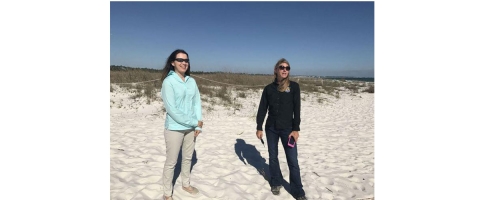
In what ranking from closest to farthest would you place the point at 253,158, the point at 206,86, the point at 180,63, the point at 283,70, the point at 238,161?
1. the point at 180,63
2. the point at 283,70
3. the point at 238,161
4. the point at 253,158
5. the point at 206,86

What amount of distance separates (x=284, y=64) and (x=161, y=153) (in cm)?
289

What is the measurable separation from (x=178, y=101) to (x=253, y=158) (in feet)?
7.88

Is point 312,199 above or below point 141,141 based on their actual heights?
below

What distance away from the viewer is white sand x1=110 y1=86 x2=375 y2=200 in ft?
10.1

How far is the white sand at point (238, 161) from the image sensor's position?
3.09 metres

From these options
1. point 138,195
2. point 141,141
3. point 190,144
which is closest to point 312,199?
point 190,144

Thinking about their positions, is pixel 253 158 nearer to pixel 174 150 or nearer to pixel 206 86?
pixel 174 150

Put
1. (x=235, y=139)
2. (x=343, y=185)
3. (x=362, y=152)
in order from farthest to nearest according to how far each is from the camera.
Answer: (x=235, y=139) → (x=362, y=152) → (x=343, y=185)

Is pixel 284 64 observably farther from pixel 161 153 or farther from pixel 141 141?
pixel 141 141

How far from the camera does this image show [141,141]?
5.00 meters

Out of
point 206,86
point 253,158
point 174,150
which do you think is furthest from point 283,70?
point 206,86

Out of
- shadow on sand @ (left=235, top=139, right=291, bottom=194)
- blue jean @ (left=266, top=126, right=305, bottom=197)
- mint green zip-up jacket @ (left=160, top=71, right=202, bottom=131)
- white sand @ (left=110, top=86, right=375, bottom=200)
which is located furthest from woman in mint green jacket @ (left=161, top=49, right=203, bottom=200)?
shadow on sand @ (left=235, top=139, right=291, bottom=194)

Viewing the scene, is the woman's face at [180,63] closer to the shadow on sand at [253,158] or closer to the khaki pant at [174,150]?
the khaki pant at [174,150]

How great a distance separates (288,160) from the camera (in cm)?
281
